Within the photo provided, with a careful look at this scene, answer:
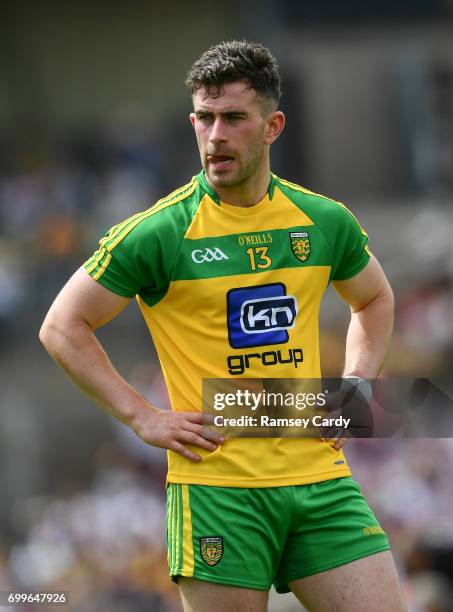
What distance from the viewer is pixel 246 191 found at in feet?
13.6

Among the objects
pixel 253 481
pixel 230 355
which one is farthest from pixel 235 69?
pixel 253 481

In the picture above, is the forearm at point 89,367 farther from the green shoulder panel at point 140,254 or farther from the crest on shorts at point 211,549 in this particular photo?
the crest on shorts at point 211,549

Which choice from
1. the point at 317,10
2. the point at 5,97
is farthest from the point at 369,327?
the point at 5,97

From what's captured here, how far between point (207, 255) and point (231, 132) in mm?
405

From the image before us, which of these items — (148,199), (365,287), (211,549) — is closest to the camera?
(211,549)

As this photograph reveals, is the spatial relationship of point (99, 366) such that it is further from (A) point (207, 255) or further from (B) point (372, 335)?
(B) point (372, 335)

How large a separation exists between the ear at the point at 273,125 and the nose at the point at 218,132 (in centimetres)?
20

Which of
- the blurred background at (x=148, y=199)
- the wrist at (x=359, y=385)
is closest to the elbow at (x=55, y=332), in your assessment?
the wrist at (x=359, y=385)

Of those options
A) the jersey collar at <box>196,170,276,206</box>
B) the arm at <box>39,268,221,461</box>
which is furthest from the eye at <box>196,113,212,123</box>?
the arm at <box>39,268,221,461</box>

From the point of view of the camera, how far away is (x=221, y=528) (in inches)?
156

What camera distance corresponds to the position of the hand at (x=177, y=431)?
13.2ft

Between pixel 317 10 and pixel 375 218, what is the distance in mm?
3487

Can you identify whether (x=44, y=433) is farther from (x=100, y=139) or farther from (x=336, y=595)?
(x=336, y=595)

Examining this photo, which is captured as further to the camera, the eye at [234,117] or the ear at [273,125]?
the ear at [273,125]
